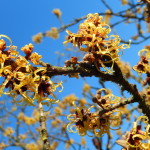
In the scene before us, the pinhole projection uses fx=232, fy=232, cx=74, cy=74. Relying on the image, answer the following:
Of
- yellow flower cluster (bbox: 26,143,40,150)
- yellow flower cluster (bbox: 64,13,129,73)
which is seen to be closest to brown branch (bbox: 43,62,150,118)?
yellow flower cluster (bbox: 64,13,129,73)

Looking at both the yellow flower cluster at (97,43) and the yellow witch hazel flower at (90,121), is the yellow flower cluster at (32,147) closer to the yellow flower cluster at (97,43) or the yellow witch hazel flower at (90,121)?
the yellow witch hazel flower at (90,121)

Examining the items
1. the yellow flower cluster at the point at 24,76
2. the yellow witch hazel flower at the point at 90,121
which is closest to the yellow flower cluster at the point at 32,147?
the yellow witch hazel flower at the point at 90,121

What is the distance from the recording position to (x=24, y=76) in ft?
3.84

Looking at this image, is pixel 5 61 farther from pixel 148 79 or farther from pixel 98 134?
pixel 148 79

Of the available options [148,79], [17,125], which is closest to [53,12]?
[17,125]

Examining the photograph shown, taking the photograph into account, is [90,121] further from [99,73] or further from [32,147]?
[32,147]

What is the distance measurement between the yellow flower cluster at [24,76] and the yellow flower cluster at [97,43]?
271 mm

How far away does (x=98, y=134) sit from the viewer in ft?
5.06

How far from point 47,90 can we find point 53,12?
513 centimetres

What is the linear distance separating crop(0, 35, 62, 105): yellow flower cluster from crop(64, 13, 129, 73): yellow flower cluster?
0.89 ft

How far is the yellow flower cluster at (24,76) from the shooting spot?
118 centimetres

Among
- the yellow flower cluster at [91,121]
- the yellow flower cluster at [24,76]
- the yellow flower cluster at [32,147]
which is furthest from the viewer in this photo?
the yellow flower cluster at [32,147]

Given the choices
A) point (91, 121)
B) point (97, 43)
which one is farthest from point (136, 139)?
point (97, 43)

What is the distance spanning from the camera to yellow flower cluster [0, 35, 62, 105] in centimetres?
118
